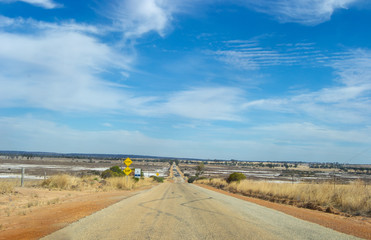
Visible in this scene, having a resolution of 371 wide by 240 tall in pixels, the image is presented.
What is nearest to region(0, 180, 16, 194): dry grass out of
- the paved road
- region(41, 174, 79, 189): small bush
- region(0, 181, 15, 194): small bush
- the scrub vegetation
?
region(0, 181, 15, 194): small bush

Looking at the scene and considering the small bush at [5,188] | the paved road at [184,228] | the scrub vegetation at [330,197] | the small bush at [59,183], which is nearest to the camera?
the paved road at [184,228]

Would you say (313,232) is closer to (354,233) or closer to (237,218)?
(354,233)

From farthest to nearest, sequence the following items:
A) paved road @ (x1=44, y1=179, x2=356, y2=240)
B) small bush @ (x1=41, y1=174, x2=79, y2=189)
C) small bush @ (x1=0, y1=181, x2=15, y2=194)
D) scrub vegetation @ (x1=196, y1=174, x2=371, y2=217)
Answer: small bush @ (x1=41, y1=174, x2=79, y2=189) < small bush @ (x1=0, y1=181, x2=15, y2=194) < scrub vegetation @ (x1=196, y1=174, x2=371, y2=217) < paved road @ (x1=44, y1=179, x2=356, y2=240)

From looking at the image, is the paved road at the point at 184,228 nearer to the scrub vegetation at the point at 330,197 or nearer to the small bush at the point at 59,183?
the scrub vegetation at the point at 330,197

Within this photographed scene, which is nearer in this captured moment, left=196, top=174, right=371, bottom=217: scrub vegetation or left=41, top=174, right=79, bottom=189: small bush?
left=196, top=174, right=371, bottom=217: scrub vegetation

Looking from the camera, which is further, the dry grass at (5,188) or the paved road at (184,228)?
the dry grass at (5,188)

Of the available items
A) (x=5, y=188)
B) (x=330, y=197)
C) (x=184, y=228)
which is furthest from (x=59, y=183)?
(x=330, y=197)

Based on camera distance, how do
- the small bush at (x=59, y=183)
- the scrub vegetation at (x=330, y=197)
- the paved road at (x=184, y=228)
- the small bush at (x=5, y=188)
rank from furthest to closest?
the small bush at (x=59, y=183)
the small bush at (x=5, y=188)
the scrub vegetation at (x=330, y=197)
the paved road at (x=184, y=228)

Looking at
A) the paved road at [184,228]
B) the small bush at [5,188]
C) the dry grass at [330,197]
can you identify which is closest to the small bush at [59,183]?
the small bush at [5,188]

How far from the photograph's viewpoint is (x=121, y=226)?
25.9 ft

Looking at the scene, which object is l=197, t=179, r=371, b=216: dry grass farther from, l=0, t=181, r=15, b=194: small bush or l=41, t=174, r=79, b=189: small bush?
l=0, t=181, r=15, b=194: small bush

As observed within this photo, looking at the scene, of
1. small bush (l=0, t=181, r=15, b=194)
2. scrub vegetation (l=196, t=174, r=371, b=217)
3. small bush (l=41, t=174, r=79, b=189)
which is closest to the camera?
scrub vegetation (l=196, t=174, r=371, b=217)

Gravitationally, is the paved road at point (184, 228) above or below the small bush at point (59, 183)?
above

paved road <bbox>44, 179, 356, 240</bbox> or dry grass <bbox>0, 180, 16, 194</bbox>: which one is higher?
paved road <bbox>44, 179, 356, 240</bbox>
